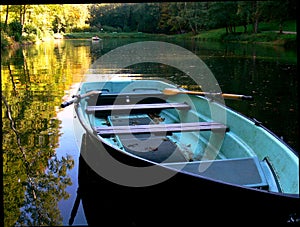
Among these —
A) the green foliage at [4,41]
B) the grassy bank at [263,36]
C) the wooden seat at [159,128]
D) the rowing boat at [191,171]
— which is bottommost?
the rowing boat at [191,171]

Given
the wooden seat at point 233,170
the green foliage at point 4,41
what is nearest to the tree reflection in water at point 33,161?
the wooden seat at point 233,170

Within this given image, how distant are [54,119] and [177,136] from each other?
3962mm

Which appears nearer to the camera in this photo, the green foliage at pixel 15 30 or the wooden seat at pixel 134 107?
the wooden seat at pixel 134 107

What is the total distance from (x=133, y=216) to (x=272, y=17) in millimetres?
31278

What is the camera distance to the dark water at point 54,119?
15.9 feet

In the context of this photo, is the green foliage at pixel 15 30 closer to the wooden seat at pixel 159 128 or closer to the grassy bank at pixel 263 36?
the grassy bank at pixel 263 36

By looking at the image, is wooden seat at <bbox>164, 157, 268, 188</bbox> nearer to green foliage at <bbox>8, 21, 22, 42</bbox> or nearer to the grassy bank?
the grassy bank

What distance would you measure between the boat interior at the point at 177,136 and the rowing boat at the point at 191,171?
1 centimetres

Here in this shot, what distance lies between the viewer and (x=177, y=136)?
Result: 5902mm

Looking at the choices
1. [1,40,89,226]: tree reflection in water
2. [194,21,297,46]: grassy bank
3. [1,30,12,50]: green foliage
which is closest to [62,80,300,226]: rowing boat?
[1,40,89,226]: tree reflection in water

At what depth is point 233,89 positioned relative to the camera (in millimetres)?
12609

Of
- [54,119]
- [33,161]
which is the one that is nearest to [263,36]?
[54,119]

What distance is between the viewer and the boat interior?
145 inches

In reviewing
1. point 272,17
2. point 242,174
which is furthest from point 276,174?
point 272,17
